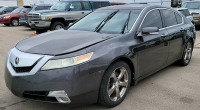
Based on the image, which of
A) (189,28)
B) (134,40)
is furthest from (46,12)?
(134,40)

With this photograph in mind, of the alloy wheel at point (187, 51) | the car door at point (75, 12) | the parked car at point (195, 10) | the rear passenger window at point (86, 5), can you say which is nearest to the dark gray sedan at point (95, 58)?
the alloy wheel at point (187, 51)

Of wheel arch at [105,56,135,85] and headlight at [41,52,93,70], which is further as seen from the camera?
wheel arch at [105,56,135,85]

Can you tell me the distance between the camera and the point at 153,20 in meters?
4.45

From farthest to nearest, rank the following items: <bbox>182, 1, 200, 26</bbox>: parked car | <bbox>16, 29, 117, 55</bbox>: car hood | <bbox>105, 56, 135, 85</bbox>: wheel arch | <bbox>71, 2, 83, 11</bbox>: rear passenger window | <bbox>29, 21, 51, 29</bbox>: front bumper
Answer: <bbox>182, 1, 200, 26</bbox>: parked car
<bbox>71, 2, 83, 11</bbox>: rear passenger window
<bbox>29, 21, 51, 29</bbox>: front bumper
<bbox>105, 56, 135, 85</bbox>: wheel arch
<bbox>16, 29, 117, 55</bbox>: car hood

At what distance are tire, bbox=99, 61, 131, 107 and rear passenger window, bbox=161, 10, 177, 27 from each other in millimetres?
1846

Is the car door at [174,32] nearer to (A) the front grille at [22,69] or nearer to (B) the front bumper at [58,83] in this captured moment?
(B) the front bumper at [58,83]

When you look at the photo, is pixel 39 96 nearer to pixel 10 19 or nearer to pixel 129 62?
pixel 129 62

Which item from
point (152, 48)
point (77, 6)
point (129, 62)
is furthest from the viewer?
point (77, 6)

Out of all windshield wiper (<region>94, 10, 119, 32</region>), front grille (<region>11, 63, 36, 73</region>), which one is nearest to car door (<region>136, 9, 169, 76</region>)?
windshield wiper (<region>94, 10, 119, 32</region>)

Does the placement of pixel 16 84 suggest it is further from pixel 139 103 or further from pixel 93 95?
pixel 139 103

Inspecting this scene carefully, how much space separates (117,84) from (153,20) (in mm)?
1689

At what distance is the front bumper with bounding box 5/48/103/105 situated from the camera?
9.30 ft

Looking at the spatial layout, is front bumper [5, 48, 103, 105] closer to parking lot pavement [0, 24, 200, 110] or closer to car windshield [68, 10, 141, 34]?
parking lot pavement [0, 24, 200, 110]

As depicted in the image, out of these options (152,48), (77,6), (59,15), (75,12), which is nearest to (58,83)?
(152,48)
